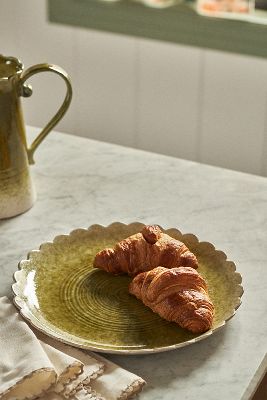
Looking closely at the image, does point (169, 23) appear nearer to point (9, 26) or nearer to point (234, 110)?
point (234, 110)

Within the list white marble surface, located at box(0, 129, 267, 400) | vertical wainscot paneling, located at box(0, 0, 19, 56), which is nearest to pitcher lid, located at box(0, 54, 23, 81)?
white marble surface, located at box(0, 129, 267, 400)

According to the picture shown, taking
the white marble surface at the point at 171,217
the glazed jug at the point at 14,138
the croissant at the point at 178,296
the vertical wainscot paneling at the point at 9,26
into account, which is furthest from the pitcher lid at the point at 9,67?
the vertical wainscot paneling at the point at 9,26

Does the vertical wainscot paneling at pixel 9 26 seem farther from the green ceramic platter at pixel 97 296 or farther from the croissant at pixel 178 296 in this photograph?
the croissant at pixel 178 296

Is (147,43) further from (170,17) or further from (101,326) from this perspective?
(101,326)

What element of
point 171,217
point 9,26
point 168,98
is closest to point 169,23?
point 168,98

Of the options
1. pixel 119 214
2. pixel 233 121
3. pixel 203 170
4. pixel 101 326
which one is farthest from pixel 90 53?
pixel 101 326
